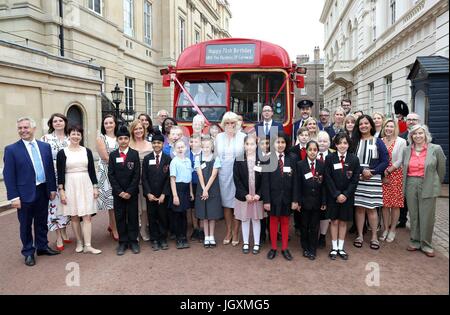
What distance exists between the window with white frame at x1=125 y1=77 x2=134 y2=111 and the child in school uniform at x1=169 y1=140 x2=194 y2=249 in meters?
17.6

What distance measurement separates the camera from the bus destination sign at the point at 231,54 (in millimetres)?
7105

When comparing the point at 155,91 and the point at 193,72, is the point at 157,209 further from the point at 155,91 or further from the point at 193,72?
the point at 155,91

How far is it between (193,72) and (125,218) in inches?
142

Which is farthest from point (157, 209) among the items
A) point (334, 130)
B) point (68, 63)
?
point (68, 63)

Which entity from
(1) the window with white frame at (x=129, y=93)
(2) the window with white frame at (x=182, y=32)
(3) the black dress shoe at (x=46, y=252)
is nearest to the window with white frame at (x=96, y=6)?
(1) the window with white frame at (x=129, y=93)

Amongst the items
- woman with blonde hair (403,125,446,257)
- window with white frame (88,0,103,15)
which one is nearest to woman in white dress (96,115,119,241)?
woman with blonde hair (403,125,446,257)

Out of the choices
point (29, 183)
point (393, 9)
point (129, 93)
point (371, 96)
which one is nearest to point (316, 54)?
point (371, 96)

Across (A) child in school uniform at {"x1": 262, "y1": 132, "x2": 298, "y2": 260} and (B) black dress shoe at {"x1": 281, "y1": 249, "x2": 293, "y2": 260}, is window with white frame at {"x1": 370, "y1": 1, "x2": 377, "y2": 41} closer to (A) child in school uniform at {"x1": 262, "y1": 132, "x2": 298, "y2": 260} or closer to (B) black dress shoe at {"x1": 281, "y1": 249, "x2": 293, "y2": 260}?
(A) child in school uniform at {"x1": 262, "y1": 132, "x2": 298, "y2": 260}

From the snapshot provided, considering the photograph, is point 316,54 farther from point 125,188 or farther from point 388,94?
point 125,188

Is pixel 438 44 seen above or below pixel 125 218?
above

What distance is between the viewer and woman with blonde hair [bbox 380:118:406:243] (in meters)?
5.25

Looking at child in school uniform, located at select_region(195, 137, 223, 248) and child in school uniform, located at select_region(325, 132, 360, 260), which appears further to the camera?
child in school uniform, located at select_region(195, 137, 223, 248)
